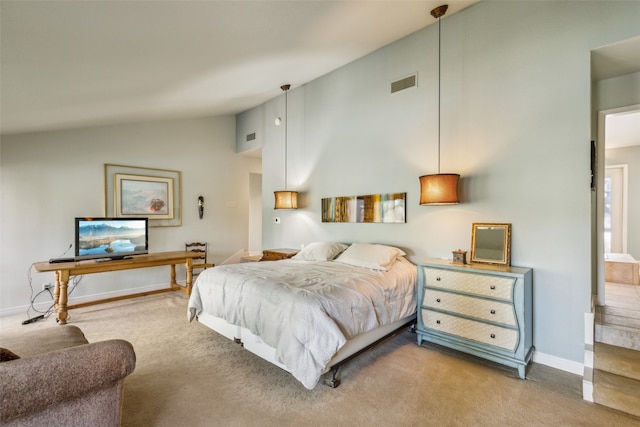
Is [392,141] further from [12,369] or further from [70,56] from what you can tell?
[12,369]

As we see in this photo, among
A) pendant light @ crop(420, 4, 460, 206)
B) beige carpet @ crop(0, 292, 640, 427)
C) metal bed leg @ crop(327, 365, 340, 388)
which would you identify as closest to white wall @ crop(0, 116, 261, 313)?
beige carpet @ crop(0, 292, 640, 427)

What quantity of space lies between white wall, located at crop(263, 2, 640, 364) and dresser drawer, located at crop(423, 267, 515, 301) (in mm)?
476

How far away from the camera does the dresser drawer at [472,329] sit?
7.82 feet

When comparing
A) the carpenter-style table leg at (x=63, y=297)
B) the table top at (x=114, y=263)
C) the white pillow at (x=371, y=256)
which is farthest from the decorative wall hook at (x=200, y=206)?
the white pillow at (x=371, y=256)

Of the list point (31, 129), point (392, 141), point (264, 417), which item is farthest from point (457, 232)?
point (31, 129)

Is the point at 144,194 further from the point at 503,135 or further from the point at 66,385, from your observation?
the point at 503,135

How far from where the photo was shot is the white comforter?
2.00 meters

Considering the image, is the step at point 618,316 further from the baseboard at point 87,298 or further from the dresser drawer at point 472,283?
the baseboard at point 87,298

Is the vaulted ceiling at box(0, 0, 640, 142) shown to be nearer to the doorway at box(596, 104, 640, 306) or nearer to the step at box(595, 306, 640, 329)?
the step at box(595, 306, 640, 329)

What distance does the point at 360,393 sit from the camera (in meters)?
2.11

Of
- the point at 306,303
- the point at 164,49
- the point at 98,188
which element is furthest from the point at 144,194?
the point at 306,303

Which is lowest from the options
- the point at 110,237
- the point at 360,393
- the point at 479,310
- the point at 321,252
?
the point at 360,393

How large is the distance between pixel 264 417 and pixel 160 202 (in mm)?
4381

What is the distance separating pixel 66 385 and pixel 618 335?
353 centimetres
